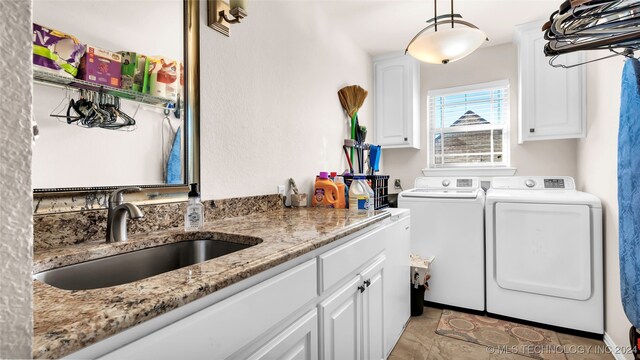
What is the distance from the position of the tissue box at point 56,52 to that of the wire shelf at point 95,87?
1cm

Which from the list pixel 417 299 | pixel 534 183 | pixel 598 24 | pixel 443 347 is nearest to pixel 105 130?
pixel 598 24

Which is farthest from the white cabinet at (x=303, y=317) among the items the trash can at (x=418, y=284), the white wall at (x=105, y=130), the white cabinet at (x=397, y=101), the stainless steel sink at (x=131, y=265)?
the white cabinet at (x=397, y=101)

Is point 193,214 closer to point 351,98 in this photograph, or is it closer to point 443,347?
point 443,347

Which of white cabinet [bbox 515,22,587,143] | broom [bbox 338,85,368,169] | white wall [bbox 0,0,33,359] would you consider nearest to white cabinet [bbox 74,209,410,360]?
white wall [bbox 0,0,33,359]

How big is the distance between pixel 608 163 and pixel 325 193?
5.99ft

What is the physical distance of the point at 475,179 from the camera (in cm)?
293

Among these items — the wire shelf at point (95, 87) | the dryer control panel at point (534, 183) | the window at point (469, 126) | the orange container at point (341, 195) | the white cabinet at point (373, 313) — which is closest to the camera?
the wire shelf at point (95, 87)

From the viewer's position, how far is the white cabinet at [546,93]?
2535 mm

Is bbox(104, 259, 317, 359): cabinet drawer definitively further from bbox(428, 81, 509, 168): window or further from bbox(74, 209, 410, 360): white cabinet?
bbox(428, 81, 509, 168): window

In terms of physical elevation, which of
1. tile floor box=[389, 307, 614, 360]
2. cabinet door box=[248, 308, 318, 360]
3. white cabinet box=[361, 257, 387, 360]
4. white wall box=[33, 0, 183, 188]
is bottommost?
tile floor box=[389, 307, 614, 360]

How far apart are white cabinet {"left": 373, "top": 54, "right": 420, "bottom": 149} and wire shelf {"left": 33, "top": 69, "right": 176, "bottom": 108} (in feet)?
8.26

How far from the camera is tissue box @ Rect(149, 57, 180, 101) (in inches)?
47.9

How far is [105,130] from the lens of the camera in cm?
108

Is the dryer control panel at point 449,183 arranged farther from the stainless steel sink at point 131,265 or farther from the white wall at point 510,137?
the stainless steel sink at point 131,265
